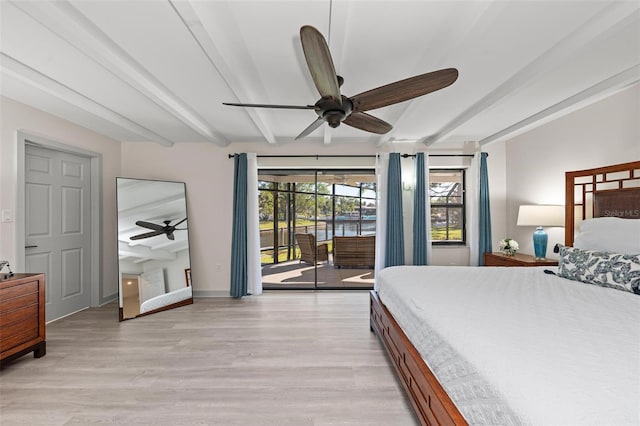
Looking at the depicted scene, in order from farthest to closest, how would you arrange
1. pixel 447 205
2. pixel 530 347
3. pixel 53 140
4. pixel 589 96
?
pixel 447 205, pixel 53 140, pixel 589 96, pixel 530 347

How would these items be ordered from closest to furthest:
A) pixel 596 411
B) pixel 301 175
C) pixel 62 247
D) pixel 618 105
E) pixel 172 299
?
pixel 596 411 → pixel 618 105 → pixel 62 247 → pixel 172 299 → pixel 301 175

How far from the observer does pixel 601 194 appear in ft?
9.46

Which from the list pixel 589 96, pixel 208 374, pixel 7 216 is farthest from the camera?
pixel 7 216

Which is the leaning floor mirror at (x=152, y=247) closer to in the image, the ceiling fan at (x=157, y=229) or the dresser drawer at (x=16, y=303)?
the ceiling fan at (x=157, y=229)

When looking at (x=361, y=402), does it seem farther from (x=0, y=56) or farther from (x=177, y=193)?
(x=177, y=193)

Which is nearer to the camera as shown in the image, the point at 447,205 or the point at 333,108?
the point at 333,108

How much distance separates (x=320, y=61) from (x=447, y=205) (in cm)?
405

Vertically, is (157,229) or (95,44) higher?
(95,44)

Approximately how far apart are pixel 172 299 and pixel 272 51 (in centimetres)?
348

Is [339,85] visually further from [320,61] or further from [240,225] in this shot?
[240,225]

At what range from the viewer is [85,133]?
3.83m

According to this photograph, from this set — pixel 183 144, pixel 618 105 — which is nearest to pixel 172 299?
pixel 183 144

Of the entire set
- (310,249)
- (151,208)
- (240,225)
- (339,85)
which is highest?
(339,85)

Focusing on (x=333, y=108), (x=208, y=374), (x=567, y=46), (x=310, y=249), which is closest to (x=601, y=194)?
(x=567, y=46)
